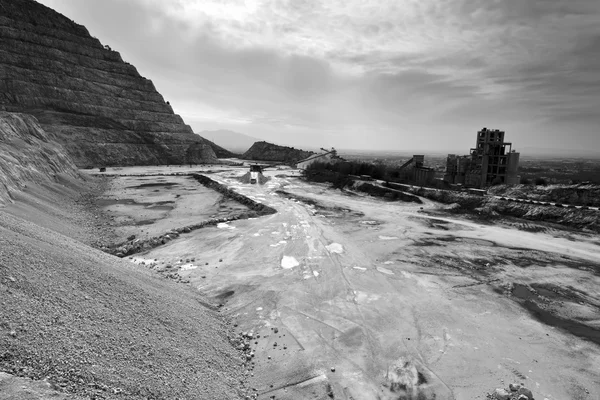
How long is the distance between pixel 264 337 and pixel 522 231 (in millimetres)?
23808

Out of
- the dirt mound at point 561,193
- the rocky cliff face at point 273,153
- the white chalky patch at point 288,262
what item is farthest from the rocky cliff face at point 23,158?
the rocky cliff face at point 273,153

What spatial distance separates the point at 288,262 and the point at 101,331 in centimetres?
1080

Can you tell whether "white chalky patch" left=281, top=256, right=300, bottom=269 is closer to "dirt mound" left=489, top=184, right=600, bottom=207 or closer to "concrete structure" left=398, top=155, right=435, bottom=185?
"dirt mound" left=489, top=184, right=600, bottom=207

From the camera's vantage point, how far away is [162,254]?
54.5 ft

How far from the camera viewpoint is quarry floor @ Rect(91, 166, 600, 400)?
8445 millimetres

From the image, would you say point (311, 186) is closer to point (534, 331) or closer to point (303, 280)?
point (303, 280)

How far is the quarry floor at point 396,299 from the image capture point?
8.45 meters

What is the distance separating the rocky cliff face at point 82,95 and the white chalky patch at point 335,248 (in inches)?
2255

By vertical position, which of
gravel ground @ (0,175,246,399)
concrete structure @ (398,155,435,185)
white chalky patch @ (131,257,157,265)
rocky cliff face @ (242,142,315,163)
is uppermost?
rocky cliff face @ (242,142,315,163)

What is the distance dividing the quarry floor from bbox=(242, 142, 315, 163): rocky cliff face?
222 ft

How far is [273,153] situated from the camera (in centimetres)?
9906

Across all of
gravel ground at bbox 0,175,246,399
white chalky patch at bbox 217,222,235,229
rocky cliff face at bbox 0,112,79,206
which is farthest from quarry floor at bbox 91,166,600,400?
rocky cliff face at bbox 0,112,79,206

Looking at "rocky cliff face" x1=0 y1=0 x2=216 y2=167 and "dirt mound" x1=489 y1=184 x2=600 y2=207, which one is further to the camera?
"rocky cliff face" x1=0 y1=0 x2=216 y2=167

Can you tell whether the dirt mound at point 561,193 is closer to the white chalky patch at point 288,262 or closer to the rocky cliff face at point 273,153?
the white chalky patch at point 288,262
